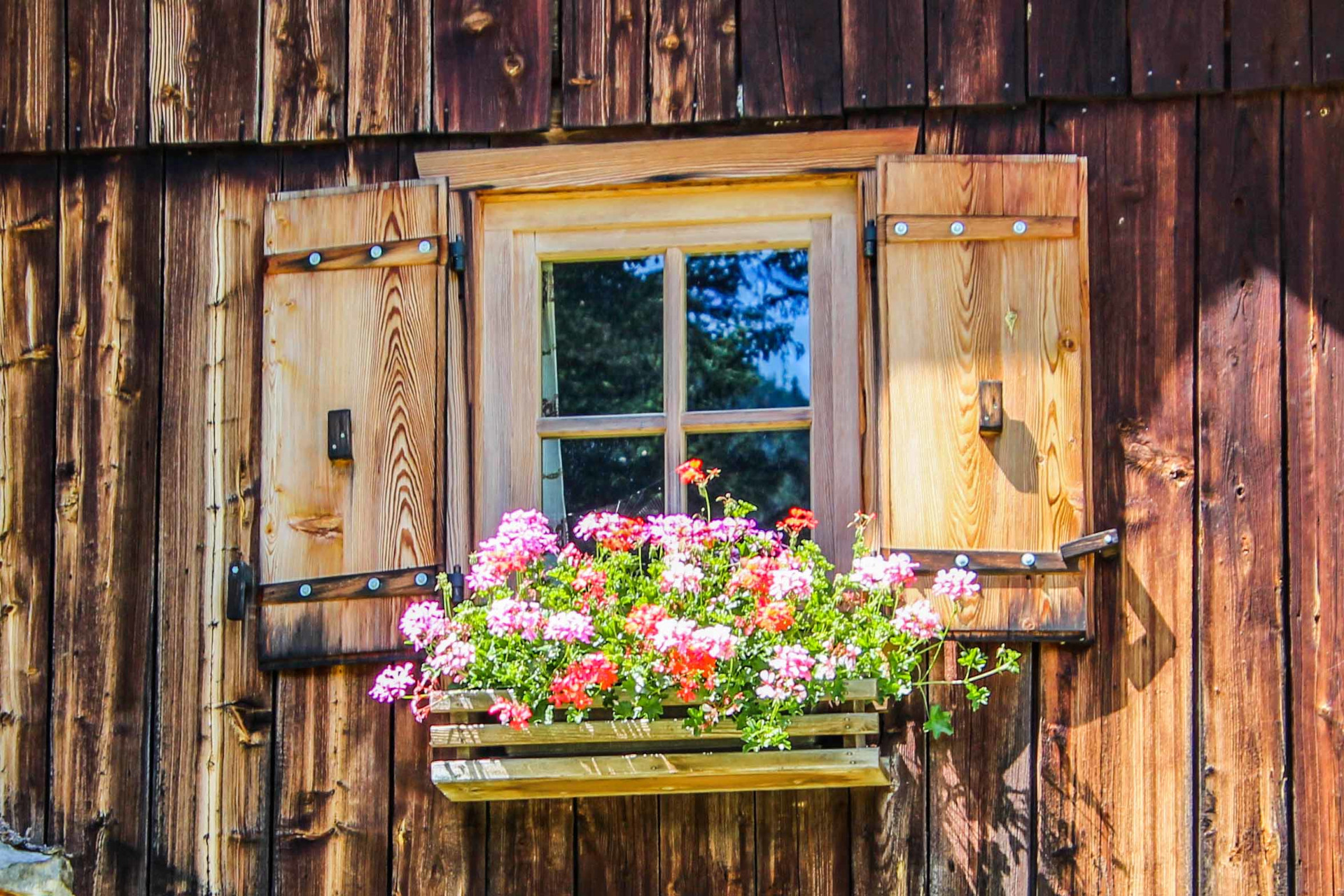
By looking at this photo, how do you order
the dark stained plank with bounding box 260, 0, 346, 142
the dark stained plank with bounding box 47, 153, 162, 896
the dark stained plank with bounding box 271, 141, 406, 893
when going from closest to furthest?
the dark stained plank with bounding box 271, 141, 406, 893, the dark stained plank with bounding box 47, 153, 162, 896, the dark stained plank with bounding box 260, 0, 346, 142

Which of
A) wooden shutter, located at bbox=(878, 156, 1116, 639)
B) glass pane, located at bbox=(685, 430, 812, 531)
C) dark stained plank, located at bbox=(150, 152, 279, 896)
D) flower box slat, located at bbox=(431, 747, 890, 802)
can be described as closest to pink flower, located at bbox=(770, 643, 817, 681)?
flower box slat, located at bbox=(431, 747, 890, 802)

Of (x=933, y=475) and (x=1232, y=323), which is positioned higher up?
(x=1232, y=323)

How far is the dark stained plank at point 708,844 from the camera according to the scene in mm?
3627

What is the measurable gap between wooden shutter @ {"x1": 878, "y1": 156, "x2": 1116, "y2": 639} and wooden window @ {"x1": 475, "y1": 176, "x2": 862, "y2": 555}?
0.15m

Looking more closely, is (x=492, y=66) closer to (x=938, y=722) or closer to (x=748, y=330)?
(x=748, y=330)

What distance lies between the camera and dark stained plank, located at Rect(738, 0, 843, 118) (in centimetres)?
391

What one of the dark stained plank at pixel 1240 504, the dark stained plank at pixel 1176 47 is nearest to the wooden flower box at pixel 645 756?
the dark stained plank at pixel 1240 504

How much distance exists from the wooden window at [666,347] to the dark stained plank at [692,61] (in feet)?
0.56

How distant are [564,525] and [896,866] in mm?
988

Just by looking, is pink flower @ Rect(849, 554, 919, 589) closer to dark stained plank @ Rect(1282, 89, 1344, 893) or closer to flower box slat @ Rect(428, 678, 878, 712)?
flower box slat @ Rect(428, 678, 878, 712)

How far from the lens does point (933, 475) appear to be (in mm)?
3662

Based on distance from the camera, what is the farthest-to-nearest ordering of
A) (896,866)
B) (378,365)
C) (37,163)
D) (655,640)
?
(37,163) → (378,365) → (896,866) → (655,640)

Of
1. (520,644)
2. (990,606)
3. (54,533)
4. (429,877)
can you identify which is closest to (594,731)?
(520,644)

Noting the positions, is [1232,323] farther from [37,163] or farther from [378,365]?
[37,163]
